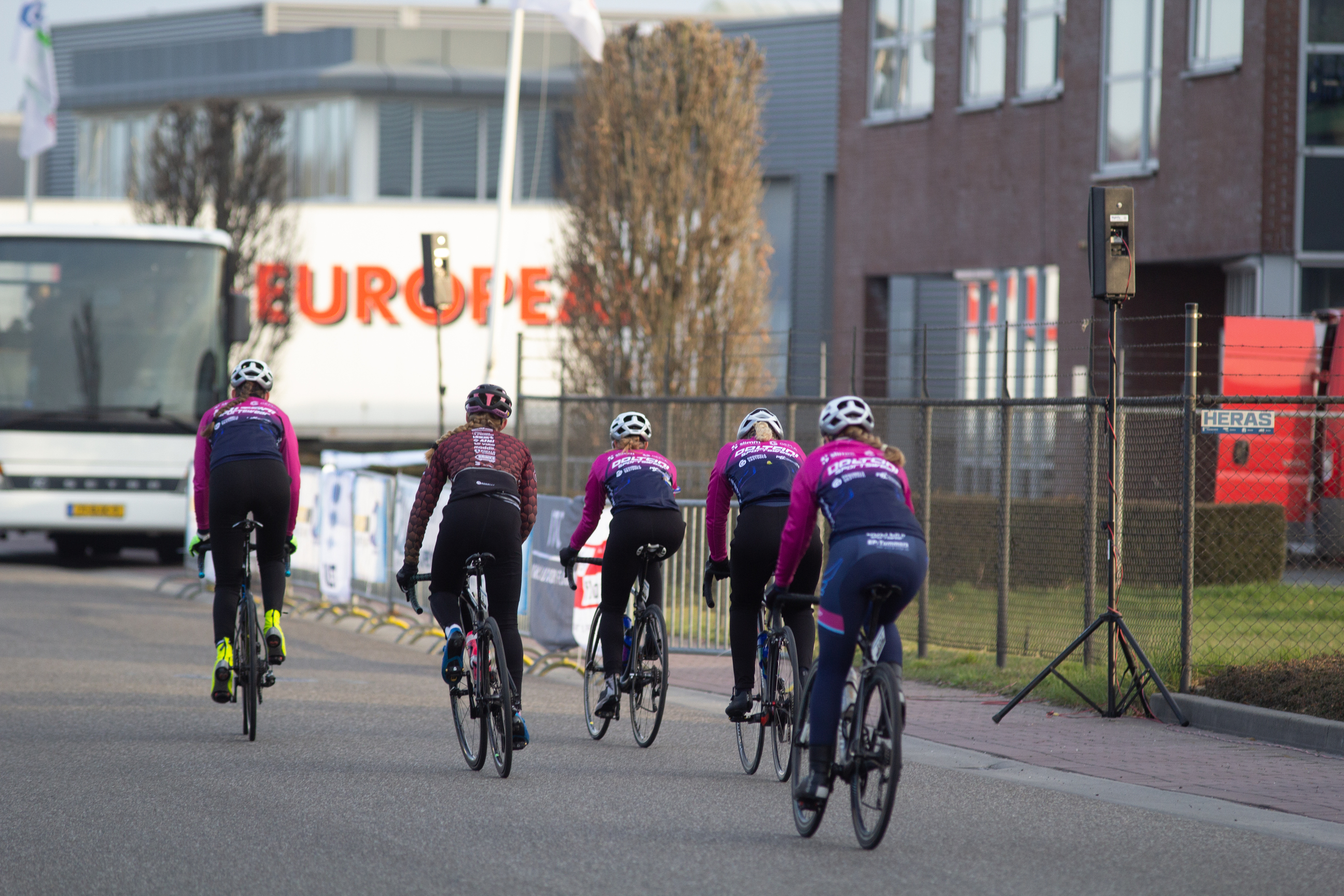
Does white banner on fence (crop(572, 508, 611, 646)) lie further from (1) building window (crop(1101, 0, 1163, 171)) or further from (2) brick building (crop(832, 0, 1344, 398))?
(1) building window (crop(1101, 0, 1163, 171))

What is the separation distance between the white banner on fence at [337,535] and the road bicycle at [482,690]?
7446 mm

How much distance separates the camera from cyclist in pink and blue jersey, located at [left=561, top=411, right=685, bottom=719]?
935 centimetres

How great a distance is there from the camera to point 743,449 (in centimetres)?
873

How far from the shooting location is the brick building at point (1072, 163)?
19.1 meters

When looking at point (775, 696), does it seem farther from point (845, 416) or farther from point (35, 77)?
point (35, 77)

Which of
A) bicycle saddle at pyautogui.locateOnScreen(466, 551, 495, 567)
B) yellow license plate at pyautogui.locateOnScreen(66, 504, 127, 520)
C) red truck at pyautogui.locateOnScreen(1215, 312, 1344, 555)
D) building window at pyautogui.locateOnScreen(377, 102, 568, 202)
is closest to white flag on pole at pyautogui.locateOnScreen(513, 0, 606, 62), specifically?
yellow license plate at pyautogui.locateOnScreen(66, 504, 127, 520)

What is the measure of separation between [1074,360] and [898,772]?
15618 mm

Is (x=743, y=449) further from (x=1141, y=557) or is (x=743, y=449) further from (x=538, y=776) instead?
(x=1141, y=557)

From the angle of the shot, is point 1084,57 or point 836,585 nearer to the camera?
point 836,585

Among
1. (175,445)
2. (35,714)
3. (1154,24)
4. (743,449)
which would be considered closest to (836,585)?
(743,449)

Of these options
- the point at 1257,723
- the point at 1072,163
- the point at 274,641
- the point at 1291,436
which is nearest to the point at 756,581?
the point at 274,641

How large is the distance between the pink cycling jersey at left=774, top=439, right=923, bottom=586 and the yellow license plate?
14027 millimetres

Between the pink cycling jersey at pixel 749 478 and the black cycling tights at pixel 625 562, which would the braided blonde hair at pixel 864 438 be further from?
the black cycling tights at pixel 625 562

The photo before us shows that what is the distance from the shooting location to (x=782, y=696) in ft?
27.1
